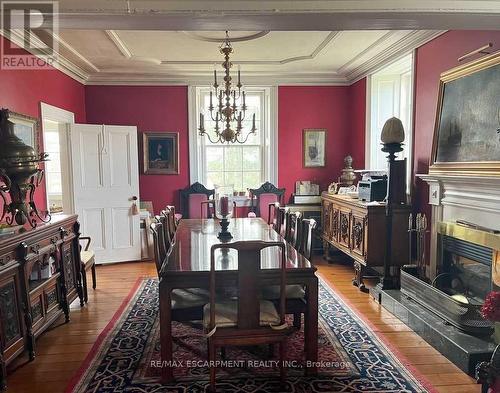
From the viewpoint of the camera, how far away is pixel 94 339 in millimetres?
3029

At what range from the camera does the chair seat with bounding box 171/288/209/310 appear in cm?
255

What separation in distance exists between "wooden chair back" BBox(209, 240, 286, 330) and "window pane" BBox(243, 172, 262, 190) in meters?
3.96

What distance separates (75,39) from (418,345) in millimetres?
4381

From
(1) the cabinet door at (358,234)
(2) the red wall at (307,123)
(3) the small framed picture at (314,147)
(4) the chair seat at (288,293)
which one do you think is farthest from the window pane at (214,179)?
(4) the chair seat at (288,293)

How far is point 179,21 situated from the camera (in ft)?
7.54

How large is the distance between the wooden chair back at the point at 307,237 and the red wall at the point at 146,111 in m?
3.28

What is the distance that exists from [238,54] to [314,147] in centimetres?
193

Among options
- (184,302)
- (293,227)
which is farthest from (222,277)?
(293,227)

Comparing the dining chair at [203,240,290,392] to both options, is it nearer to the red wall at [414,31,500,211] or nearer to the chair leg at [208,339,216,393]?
the chair leg at [208,339,216,393]

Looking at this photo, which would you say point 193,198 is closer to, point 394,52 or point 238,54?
point 238,54

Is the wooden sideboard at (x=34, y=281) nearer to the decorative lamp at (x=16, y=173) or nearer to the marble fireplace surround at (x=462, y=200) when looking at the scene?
the decorative lamp at (x=16, y=173)

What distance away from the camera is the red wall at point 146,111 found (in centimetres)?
579

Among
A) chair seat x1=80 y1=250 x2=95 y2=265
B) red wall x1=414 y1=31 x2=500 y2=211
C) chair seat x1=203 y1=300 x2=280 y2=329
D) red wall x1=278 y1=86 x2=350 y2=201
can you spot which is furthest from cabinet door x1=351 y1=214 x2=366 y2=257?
chair seat x1=80 y1=250 x2=95 y2=265

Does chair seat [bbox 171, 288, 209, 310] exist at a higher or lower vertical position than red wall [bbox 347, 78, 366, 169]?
lower
